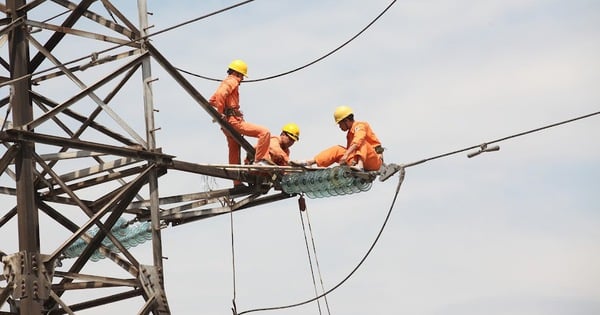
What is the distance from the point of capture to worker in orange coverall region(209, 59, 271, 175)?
20.5 metres

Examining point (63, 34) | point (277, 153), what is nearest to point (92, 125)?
point (63, 34)

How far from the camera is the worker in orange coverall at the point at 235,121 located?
20531 millimetres

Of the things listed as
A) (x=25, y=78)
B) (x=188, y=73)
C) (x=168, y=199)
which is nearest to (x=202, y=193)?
(x=168, y=199)

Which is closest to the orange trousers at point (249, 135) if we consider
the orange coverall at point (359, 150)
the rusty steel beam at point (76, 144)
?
the orange coverall at point (359, 150)

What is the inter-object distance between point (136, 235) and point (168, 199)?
1813 millimetres

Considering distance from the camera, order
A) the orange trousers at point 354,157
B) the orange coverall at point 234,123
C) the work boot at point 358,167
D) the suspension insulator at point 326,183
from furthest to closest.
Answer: the orange coverall at point 234,123 → the orange trousers at point 354,157 → the work boot at point 358,167 → the suspension insulator at point 326,183

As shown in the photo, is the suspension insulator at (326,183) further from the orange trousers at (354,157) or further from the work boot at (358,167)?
the orange trousers at (354,157)

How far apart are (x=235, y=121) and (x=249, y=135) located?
31 cm

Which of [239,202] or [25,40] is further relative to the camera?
[239,202]

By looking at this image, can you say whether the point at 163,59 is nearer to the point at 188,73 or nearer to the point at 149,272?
the point at 188,73

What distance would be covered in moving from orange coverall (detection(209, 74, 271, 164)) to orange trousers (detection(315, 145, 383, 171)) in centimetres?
86

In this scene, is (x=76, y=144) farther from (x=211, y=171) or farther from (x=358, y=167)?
(x=358, y=167)

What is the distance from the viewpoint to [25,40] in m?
19.1

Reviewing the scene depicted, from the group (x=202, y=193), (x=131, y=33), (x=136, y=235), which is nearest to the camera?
(x=131, y=33)
